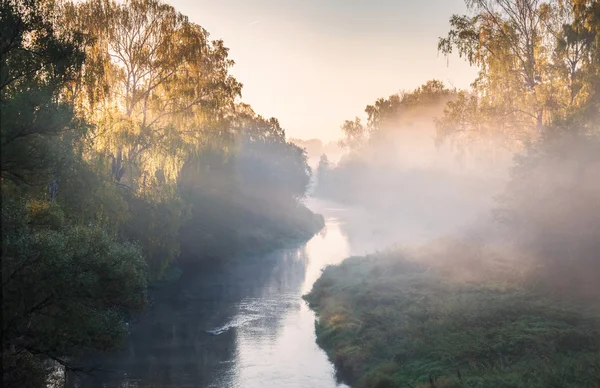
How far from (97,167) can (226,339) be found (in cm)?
1348

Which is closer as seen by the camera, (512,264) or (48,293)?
(48,293)

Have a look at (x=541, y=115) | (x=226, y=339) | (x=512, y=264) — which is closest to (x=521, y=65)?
(x=541, y=115)

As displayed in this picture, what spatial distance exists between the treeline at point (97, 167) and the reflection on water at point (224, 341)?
322cm

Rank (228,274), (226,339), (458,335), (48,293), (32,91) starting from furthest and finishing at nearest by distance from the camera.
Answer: (228,274) → (226,339) → (458,335) → (32,91) → (48,293)

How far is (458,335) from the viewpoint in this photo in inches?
942

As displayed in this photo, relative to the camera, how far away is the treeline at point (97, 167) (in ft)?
41.9

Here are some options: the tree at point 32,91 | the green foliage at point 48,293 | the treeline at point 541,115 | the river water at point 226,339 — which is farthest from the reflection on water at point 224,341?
the treeline at point 541,115

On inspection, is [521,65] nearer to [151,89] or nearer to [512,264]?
[512,264]

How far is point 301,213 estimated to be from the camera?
102 m

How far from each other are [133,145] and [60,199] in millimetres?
11280

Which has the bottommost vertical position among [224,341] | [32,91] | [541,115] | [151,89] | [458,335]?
[224,341]

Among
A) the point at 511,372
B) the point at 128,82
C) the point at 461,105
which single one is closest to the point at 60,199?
the point at 128,82

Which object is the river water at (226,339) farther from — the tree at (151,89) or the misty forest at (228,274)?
the tree at (151,89)

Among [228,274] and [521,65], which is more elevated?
[521,65]
